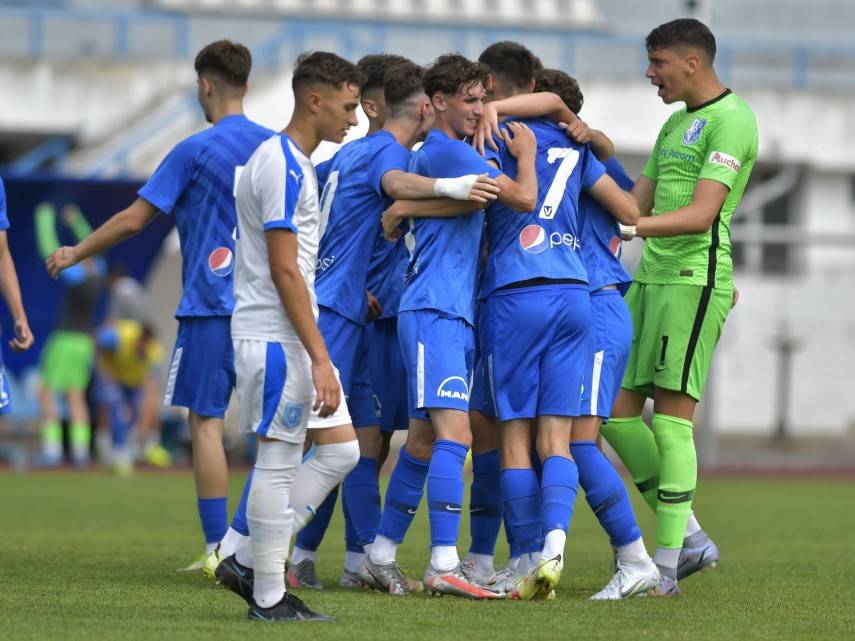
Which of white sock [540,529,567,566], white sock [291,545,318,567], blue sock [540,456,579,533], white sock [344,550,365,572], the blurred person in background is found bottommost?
the blurred person in background

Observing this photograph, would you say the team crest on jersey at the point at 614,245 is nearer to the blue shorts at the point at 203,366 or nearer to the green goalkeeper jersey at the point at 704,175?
the green goalkeeper jersey at the point at 704,175

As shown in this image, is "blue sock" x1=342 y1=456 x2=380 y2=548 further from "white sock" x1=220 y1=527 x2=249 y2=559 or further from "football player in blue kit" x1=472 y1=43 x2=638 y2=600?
"football player in blue kit" x1=472 y1=43 x2=638 y2=600

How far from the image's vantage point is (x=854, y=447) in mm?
22125

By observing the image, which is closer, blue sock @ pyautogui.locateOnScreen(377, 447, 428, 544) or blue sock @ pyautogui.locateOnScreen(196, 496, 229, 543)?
blue sock @ pyautogui.locateOnScreen(377, 447, 428, 544)

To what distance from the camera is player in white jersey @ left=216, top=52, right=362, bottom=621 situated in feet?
16.9

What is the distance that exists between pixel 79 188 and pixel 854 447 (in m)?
12.3

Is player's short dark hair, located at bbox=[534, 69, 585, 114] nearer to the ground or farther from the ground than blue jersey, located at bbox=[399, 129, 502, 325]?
farther from the ground

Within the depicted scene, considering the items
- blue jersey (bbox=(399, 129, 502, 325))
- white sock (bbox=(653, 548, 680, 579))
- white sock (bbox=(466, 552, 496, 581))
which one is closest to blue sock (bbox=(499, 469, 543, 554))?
white sock (bbox=(466, 552, 496, 581))

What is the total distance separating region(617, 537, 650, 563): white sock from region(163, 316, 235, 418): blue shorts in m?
2.11

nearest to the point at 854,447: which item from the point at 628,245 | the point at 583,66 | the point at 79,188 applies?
the point at 628,245

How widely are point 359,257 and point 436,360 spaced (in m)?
0.82

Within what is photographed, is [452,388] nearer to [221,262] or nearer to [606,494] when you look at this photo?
[606,494]

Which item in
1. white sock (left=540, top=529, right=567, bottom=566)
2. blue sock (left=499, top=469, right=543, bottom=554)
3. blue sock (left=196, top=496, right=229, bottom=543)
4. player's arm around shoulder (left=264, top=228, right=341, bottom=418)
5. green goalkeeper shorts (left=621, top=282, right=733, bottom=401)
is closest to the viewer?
player's arm around shoulder (left=264, top=228, right=341, bottom=418)

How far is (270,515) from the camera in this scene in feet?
17.2
